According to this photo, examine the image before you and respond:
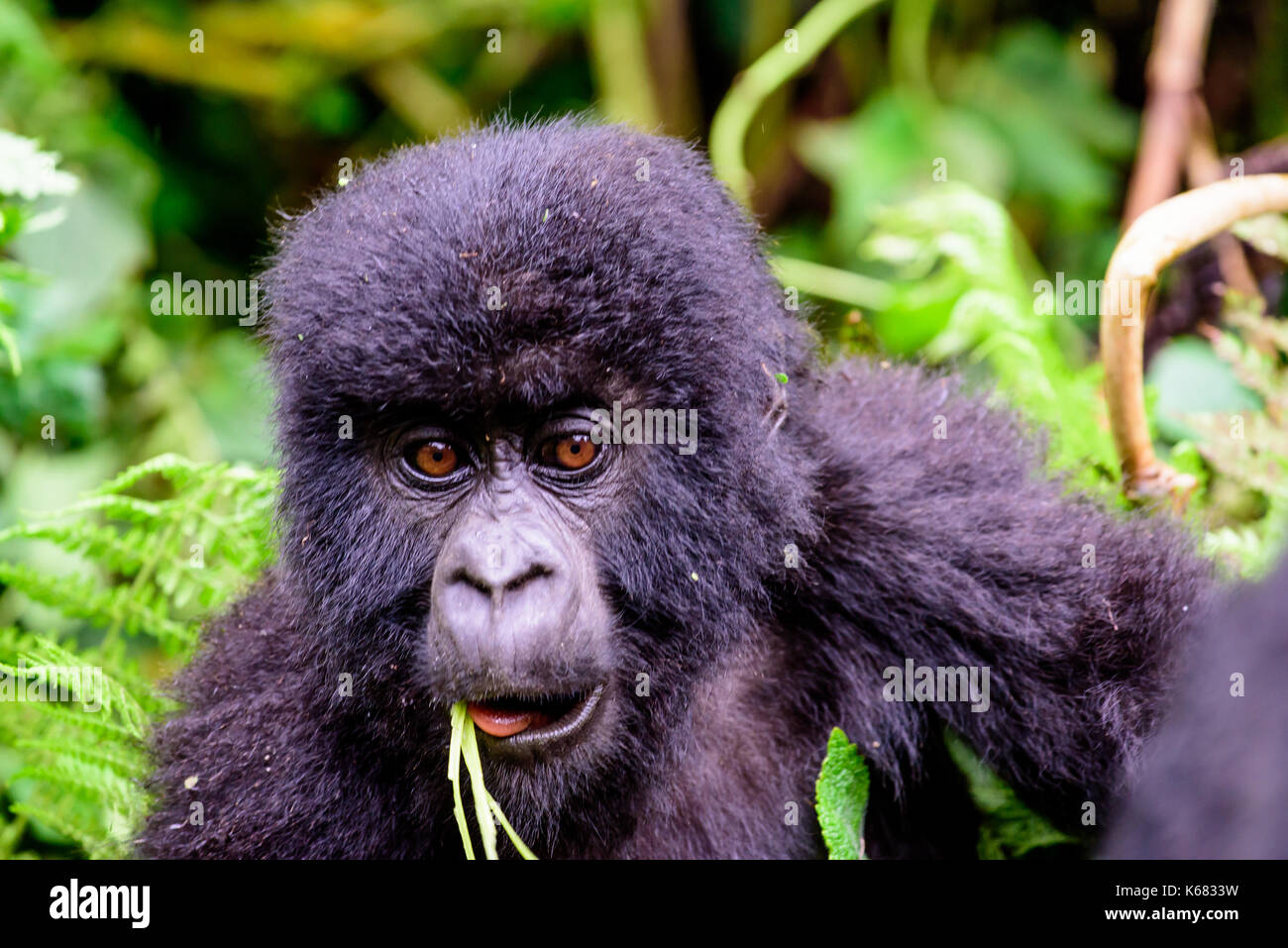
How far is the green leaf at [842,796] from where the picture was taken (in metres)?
3.19

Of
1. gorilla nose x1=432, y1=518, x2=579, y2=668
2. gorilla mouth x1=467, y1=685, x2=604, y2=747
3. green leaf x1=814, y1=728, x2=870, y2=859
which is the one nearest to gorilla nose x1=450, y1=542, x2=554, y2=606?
gorilla nose x1=432, y1=518, x2=579, y2=668

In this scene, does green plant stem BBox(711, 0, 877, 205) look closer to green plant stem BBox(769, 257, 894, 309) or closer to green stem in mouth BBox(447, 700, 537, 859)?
green plant stem BBox(769, 257, 894, 309)

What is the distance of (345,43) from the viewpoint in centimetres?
803

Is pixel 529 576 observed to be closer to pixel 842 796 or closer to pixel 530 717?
pixel 530 717

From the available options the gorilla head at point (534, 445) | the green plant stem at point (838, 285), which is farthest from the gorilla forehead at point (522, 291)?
the green plant stem at point (838, 285)

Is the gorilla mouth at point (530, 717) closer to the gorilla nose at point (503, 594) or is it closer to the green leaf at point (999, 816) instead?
the gorilla nose at point (503, 594)

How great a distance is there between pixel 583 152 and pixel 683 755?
5.03 ft

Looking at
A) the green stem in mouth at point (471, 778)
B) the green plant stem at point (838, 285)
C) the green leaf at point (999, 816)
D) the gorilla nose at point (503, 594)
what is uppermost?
the green plant stem at point (838, 285)

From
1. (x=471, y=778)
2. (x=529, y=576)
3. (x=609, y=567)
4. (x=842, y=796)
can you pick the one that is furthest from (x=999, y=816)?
(x=529, y=576)

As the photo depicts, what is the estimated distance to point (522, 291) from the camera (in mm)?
2852

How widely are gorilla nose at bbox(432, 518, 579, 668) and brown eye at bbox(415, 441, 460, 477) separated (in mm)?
234

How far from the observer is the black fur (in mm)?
1226
